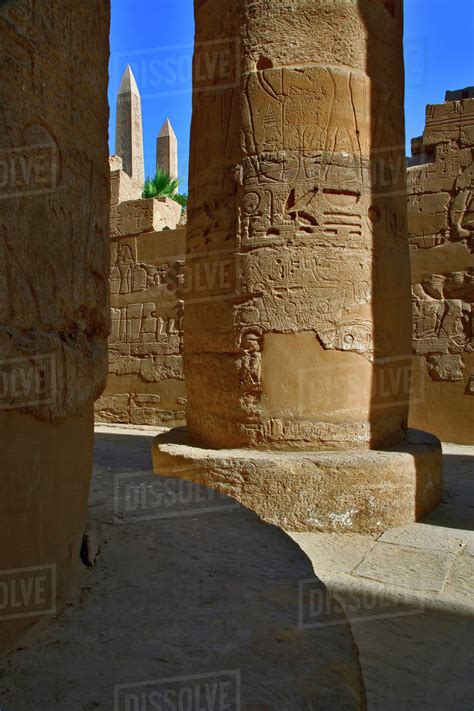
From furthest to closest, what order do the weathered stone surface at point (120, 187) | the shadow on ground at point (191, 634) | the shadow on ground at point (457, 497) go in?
the weathered stone surface at point (120, 187), the shadow on ground at point (457, 497), the shadow on ground at point (191, 634)

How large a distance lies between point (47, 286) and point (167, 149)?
37764 millimetres

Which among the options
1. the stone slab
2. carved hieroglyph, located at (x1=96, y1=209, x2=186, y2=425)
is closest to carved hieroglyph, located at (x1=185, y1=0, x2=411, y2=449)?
the stone slab

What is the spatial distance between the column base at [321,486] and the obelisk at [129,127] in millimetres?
32681

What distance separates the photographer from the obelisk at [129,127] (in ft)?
114

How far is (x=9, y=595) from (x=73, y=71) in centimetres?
146

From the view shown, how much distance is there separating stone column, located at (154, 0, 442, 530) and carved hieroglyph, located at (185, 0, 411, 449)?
1 cm

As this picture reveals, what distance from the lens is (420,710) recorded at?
7.54 feet

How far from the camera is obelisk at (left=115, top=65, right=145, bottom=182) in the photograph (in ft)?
114

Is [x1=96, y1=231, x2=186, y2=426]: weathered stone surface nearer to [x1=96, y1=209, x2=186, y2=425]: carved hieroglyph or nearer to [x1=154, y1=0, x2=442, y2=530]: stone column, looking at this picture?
[x1=96, y1=209, x2=186, y2=425]: carved hieroglyph

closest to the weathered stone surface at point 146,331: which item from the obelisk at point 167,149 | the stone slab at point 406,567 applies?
the stone slab at point 406,567

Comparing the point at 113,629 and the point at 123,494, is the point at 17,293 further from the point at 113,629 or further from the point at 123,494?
the point at 123,494

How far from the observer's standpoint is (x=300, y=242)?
15.0 feet

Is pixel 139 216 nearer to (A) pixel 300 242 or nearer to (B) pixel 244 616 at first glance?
(A) pixel 300 242

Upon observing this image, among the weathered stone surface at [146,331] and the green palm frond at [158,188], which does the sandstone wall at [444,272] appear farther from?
the green palm frond at [158,188]
